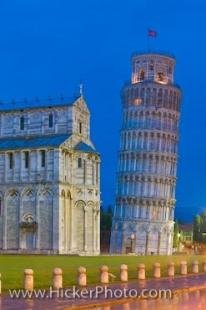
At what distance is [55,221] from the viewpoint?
3556 inches

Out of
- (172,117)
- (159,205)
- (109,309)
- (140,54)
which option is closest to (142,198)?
(159,205)

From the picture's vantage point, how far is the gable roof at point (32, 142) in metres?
93.7

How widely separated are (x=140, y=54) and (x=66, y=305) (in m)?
119

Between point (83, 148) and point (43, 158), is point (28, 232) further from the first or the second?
point (83, 148)

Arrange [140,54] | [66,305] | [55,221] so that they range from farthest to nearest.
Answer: [140,54], [55,221], [66,305]

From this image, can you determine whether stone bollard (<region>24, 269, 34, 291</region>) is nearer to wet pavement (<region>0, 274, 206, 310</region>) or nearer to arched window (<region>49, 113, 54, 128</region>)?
wet pavement (<region>0, 274, 206, 310</region>)

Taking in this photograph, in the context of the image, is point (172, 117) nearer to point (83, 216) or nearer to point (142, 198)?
point (142, 198)

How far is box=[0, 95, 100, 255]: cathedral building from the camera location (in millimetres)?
91312

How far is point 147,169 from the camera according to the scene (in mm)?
131125

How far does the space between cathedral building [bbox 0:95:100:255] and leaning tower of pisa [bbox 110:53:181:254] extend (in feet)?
106

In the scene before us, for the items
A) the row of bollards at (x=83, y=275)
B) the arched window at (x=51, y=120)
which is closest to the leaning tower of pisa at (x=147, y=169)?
the arched window at (x=51, y=120)

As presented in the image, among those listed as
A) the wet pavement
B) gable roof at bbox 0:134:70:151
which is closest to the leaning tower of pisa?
gable roof at bbox 0:134:70:151

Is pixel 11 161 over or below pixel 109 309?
over

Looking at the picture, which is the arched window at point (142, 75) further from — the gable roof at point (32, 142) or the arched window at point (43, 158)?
the arched window at point (43, 158)
